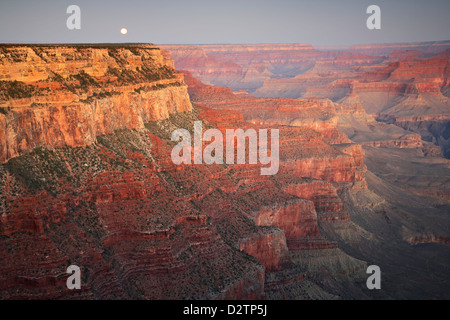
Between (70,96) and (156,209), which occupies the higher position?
(70,96)

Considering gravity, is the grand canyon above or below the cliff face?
below

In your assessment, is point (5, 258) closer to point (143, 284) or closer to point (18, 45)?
point (143, 284)

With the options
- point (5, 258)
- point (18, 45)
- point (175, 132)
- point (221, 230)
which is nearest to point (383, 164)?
point (175, 132)

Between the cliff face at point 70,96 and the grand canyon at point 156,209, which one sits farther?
the cliff face at point 70,96

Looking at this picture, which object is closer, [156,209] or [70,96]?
[156,209]
